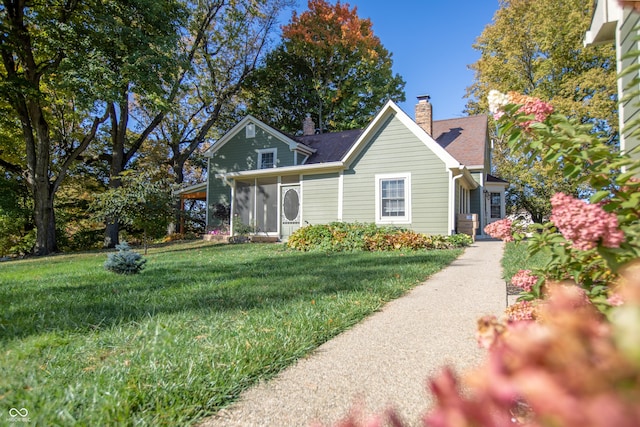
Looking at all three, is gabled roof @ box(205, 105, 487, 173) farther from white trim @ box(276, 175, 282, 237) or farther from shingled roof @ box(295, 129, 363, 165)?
white trim @ box(276, 175, 282, 237)

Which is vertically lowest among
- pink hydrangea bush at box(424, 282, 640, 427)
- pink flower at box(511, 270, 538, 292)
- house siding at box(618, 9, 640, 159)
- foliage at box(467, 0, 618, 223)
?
pink flower at box(511, 270, 538, 292)

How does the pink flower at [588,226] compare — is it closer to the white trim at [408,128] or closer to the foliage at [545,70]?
the white trim at [408,128]

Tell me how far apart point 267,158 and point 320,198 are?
4.01 metres

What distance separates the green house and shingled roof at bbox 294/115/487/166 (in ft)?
0.14

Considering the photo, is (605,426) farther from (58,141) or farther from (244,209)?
(58,141)

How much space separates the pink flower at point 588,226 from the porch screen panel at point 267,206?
44.5 feet

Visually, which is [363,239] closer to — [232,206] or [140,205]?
[140,205]

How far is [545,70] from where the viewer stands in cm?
1820

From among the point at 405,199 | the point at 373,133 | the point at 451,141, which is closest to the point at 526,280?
the point at 405,199

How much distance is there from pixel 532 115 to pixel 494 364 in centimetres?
184

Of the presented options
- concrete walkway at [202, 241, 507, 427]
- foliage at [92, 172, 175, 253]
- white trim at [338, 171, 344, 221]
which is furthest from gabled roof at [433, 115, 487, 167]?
concrete walkway at [202, 241, 507, 427]

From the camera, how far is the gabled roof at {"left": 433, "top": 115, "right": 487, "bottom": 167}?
47.4 feet

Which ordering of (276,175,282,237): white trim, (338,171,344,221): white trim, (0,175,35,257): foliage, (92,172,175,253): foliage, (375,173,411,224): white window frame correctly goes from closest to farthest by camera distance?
1. (92,172,175,253): foliage
2. (375,173,411,224): white window frame
3. (338,171,344,221): white trim
4. (276,175,282,237): white trim
5. (0,175,35,257): foliage

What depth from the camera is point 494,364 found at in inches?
15.2
